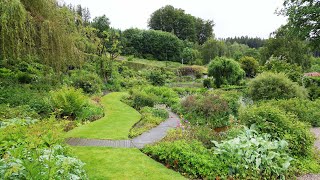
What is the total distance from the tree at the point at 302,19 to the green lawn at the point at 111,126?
16173 mm

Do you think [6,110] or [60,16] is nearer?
[6,110]

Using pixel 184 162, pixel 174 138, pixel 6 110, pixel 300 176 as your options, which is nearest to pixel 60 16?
pixel 6 110

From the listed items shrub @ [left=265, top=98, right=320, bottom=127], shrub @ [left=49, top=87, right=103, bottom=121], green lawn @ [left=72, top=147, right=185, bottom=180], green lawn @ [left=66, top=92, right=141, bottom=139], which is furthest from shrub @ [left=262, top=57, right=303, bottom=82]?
green lawn @ [left=72, top=147, right=185, bottom=180]

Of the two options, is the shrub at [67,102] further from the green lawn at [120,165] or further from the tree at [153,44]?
the tree at [153,44]

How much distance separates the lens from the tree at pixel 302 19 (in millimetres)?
20641

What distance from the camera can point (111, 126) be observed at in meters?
10.2

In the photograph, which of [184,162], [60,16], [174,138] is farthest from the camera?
[60,16]

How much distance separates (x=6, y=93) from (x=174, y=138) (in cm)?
866

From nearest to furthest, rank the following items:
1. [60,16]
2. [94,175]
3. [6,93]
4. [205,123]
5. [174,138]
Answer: [94,175] → [174,138] → [205,123] → [6,93] → [60,16]

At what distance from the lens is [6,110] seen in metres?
9.25

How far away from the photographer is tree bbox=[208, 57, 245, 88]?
2598 cm

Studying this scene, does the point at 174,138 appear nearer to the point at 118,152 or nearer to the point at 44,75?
the point at 118,152

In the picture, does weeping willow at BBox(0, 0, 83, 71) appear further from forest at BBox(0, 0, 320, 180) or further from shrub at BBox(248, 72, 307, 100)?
shrub at BBox(248, 72, 307, 100)

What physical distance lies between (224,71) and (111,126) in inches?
732
